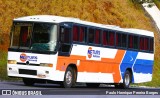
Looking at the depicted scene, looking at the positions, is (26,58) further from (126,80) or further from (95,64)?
(126,80)

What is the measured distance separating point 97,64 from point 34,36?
14.8 feet

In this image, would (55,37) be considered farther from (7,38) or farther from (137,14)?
(137,14)

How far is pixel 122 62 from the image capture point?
3191 centimetres

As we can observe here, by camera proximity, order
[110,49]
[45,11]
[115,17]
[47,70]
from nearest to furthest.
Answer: [47,70]
[110,49]
[45,11]
[115,17]

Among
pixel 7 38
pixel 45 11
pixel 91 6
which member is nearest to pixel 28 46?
pixel 7 38

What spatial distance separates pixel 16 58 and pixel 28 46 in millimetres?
749

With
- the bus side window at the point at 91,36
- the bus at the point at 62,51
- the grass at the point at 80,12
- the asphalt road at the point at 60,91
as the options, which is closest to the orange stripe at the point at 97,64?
the bus at the point at 62,51

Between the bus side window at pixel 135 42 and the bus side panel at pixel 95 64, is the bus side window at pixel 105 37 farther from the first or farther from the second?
the bus side window at pixel 135 42

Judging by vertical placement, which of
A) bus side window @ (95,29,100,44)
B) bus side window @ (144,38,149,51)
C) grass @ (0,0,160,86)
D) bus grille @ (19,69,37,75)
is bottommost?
bus grille @ (19,69,37,75)

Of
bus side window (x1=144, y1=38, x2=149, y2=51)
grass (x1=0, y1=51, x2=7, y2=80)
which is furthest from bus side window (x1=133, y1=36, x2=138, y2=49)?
grass (x1=0, y1=51, x2=7, y2=80)

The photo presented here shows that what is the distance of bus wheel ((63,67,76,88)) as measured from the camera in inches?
1032

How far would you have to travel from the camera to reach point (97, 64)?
29297mm

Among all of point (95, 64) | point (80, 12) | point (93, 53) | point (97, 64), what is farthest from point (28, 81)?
point (80, 12)

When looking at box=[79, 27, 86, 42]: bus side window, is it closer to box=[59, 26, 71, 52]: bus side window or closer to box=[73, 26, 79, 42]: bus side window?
box=[73, 26, 79, 42]: bus side window
